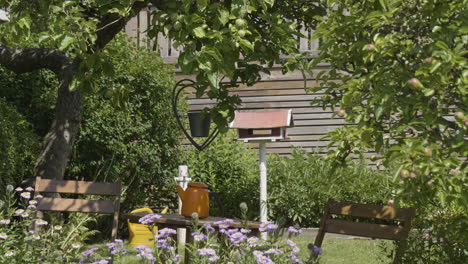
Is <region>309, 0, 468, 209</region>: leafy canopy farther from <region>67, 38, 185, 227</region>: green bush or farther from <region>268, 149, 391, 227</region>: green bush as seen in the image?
<region>268, 149, 391, 227</region>: green bush

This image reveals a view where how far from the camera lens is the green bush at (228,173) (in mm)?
9102

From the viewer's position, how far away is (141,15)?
36.2ft

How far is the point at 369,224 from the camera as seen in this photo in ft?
15.1

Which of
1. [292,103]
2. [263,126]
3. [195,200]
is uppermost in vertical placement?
[292,103]

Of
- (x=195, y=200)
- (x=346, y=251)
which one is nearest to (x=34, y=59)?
(x=195, y=200)

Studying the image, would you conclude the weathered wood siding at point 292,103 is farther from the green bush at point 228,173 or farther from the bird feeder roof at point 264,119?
the bird feeder roof at point 264,119

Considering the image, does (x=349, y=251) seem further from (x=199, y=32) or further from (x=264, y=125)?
(x=199, y=32)

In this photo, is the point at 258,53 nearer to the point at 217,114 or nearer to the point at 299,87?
the point at 217,114

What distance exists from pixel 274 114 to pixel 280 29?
399cm

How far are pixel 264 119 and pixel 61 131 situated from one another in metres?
3.05

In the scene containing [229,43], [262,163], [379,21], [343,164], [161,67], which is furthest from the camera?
[161,67]

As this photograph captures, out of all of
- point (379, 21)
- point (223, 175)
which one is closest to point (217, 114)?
point (379, 21)

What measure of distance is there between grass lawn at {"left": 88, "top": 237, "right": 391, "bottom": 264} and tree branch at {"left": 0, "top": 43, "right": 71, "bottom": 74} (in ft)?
6.00

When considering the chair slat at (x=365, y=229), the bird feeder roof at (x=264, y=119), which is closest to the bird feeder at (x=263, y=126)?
the bird feeder roof at (x=264, y=119)
